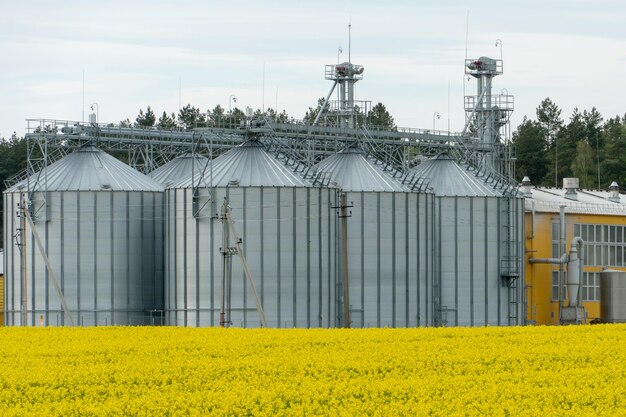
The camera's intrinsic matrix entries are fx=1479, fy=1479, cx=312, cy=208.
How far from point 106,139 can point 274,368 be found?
48.9 metres

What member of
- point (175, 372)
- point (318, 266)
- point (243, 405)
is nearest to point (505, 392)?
point (243, 405)

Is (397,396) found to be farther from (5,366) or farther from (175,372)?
(5,366)

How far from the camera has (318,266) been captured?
8169cm

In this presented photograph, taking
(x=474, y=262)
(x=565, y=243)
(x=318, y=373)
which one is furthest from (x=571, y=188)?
(x=318, y=373)

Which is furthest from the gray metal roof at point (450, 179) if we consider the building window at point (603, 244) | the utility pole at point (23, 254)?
the utility pole at point (23, 254)

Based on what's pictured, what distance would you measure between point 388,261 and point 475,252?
9.52 metres

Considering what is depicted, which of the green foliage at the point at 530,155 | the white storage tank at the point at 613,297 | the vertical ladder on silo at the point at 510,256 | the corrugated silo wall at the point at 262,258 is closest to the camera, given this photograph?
the corrugated silo wall at the point at 262,258

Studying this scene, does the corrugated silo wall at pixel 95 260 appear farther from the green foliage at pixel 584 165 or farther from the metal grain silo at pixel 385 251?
the green foliage at pixel 584 165

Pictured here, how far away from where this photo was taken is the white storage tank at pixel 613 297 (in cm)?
9531

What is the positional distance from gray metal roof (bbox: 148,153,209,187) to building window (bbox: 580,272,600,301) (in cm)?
2822

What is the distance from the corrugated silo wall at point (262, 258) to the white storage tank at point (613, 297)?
22193 mm

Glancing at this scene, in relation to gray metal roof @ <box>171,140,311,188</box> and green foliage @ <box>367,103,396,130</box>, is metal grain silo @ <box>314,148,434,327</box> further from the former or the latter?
green foliage @ <box>367,103,396,130</box>

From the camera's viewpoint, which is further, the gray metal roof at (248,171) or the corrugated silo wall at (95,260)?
the corrugated silo wall at (95,260)

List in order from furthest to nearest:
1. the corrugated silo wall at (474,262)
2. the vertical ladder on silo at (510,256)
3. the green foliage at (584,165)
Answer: the green foliage at (584,165)
the vertical ladder on silo at (510,256)
the corrugated silo wall at (474,262)
